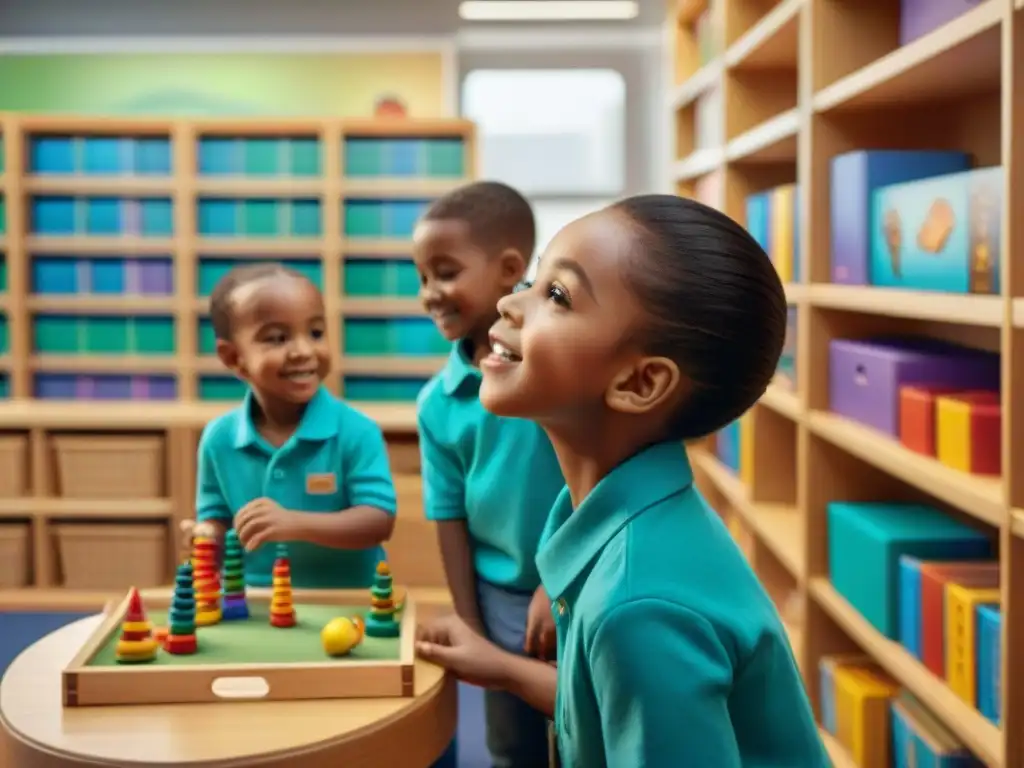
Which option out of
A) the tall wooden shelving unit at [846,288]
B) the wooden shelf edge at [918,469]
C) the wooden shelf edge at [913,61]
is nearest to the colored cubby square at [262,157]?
the tall wooden shelving unit at [846,288]

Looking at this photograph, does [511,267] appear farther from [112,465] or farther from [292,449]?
[112,465]

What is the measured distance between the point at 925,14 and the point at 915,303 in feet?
1.86

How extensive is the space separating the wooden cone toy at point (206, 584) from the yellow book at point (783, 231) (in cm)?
166

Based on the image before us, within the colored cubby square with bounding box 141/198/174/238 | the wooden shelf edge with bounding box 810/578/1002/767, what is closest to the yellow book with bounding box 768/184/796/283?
the wooden shelf edge with bounding box 810/578/1002/767

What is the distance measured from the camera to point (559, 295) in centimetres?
99

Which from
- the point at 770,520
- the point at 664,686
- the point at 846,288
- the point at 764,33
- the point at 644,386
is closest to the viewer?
the point at 664,686

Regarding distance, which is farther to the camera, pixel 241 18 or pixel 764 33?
pixel 241 18

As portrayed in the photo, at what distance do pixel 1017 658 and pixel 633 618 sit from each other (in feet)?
3.29

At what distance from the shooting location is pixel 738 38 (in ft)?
11.4

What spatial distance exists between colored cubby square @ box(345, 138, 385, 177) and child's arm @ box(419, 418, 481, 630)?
118 inches

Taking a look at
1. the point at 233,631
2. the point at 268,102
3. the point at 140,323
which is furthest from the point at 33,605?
the point at 233,631

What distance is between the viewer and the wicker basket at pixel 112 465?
4211 mm

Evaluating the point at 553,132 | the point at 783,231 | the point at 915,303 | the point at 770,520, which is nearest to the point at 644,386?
the point at 915,303

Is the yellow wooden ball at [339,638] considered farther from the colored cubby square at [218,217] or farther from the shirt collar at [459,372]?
the colored cubby square at [218,217]
